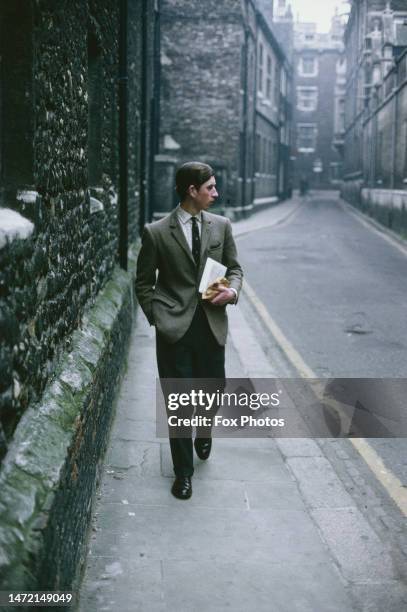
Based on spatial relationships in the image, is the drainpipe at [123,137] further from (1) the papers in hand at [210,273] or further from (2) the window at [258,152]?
(2) the window at [258,152]

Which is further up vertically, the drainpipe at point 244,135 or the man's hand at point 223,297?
the drainpipe at point 244,135

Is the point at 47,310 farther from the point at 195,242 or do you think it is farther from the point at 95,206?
the point at 95,206

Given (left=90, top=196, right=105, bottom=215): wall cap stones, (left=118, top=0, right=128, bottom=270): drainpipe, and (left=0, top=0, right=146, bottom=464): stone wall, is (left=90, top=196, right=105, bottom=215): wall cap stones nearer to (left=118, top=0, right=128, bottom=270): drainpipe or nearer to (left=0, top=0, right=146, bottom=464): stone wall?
(left=0, top=0, right=146, bottom=464): stone wall

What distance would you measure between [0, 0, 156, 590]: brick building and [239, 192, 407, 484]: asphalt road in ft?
7.73


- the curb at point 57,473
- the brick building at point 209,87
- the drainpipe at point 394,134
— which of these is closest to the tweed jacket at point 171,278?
the curb at point 57,473

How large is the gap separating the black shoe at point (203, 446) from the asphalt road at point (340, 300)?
1282 mm

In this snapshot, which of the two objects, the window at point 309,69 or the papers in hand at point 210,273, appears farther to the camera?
the window at point 309,69

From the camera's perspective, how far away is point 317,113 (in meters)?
74.2

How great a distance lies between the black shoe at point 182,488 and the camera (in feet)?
16.1

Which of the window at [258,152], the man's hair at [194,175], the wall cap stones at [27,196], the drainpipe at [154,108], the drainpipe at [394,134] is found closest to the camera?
the wall cap stones at [27,196]

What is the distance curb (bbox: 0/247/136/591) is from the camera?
9.02 ft

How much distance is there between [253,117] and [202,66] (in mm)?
Answer: 6220

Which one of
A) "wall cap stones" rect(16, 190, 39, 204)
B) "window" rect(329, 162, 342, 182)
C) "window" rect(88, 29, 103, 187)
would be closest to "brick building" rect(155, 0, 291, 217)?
"window" rect(88, 29, 103, 187)
